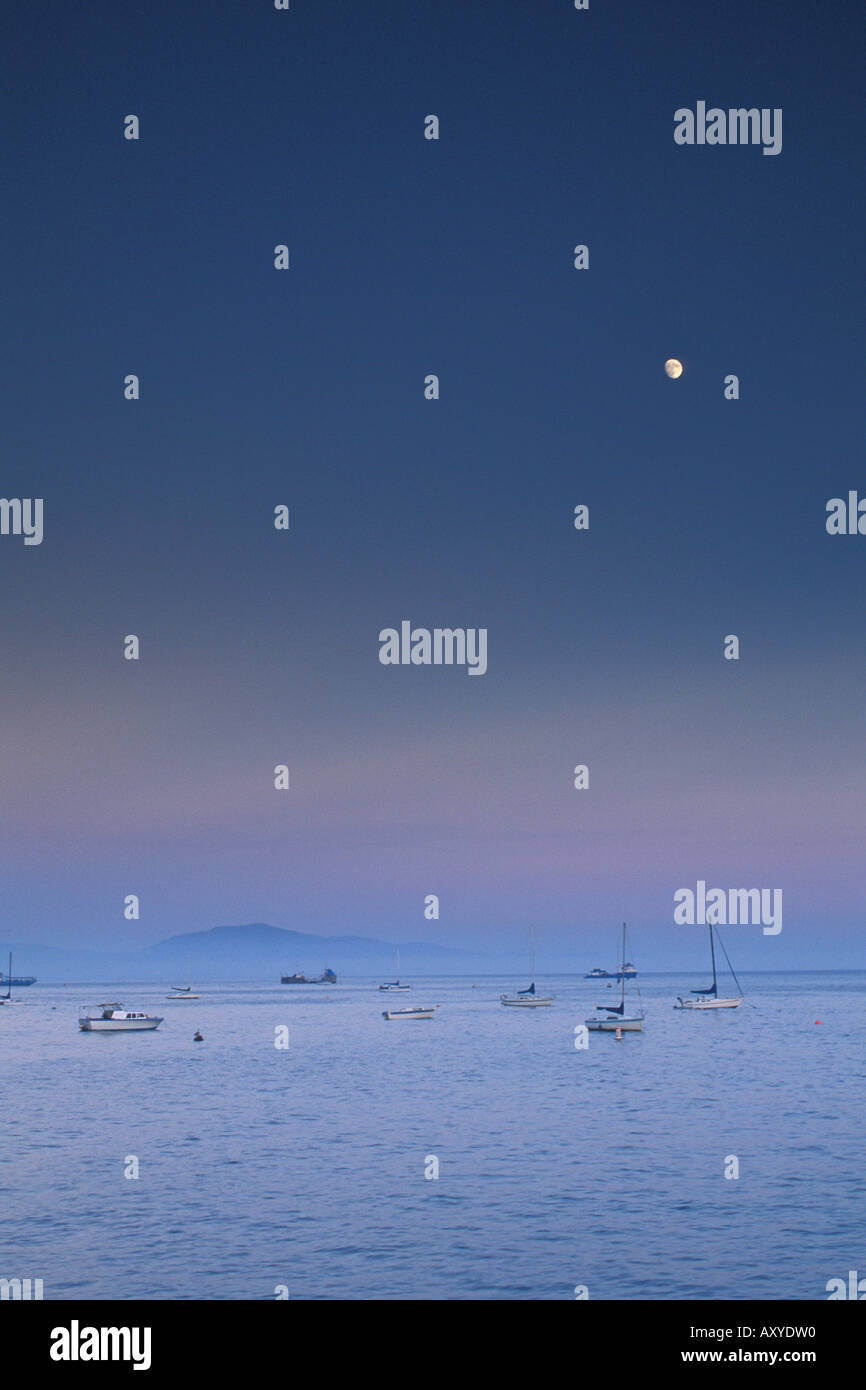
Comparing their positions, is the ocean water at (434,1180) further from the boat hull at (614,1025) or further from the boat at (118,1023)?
the boat at (118,1023)

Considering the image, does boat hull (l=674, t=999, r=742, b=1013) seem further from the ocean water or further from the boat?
the boat

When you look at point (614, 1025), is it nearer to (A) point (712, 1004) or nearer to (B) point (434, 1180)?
(A) point (712, 1004)

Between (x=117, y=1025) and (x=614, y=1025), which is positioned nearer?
(x=614, y=1025)

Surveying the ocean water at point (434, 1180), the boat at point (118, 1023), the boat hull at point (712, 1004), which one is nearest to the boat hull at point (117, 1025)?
the boat at point (118, 1023)

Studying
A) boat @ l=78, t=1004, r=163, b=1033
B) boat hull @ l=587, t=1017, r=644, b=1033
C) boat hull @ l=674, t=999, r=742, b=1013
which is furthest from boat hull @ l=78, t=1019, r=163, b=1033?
boat hull @ l=674, t=999, r=742, b=1013

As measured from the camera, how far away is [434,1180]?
1671 inches

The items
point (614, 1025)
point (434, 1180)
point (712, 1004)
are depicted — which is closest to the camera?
point (434, 1180)

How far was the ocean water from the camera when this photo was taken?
30.1 m

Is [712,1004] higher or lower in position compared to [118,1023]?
higher

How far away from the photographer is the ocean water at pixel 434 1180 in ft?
98.8

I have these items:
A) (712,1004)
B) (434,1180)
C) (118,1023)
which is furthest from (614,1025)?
(434,1180)
